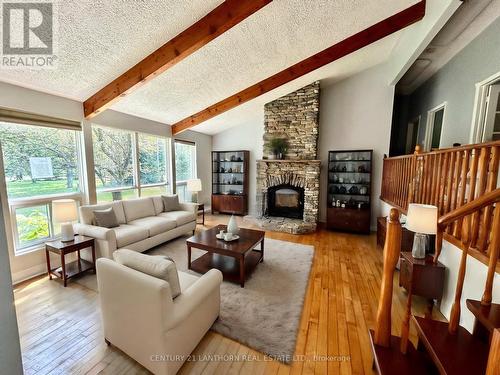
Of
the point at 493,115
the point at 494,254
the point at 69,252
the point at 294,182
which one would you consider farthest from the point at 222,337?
the point at 493,115

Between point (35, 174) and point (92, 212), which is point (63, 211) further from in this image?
point (35, 174)

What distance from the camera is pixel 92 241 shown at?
288cm

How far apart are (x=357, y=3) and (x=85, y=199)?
4732mm

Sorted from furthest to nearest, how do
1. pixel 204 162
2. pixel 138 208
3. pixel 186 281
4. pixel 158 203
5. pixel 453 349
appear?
pixel 204 162 < pixel 158 203 < pixel 138 208 < pixel 186 281 < pixel 453 349

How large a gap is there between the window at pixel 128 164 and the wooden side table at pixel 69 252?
1223 mm

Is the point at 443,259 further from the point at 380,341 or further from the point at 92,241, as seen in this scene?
the point at 92,241

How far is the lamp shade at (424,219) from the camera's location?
1842 mm

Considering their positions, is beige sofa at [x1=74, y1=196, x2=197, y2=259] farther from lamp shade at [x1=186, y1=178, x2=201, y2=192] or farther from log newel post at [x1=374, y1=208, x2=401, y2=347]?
log newel post at [x1=374, y1=208, x2=401, y2=347]

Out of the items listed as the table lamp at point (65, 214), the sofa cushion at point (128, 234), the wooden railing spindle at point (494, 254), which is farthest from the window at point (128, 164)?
the wooden railing spindle at point (494, 254)

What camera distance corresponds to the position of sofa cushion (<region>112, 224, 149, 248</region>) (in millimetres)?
3029

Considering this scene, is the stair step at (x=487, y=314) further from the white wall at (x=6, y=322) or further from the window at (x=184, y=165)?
the window at (x=184, y=165)

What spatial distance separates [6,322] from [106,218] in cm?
262

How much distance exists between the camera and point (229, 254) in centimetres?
262

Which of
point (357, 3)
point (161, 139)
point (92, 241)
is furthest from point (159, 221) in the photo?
point (357, 3)
